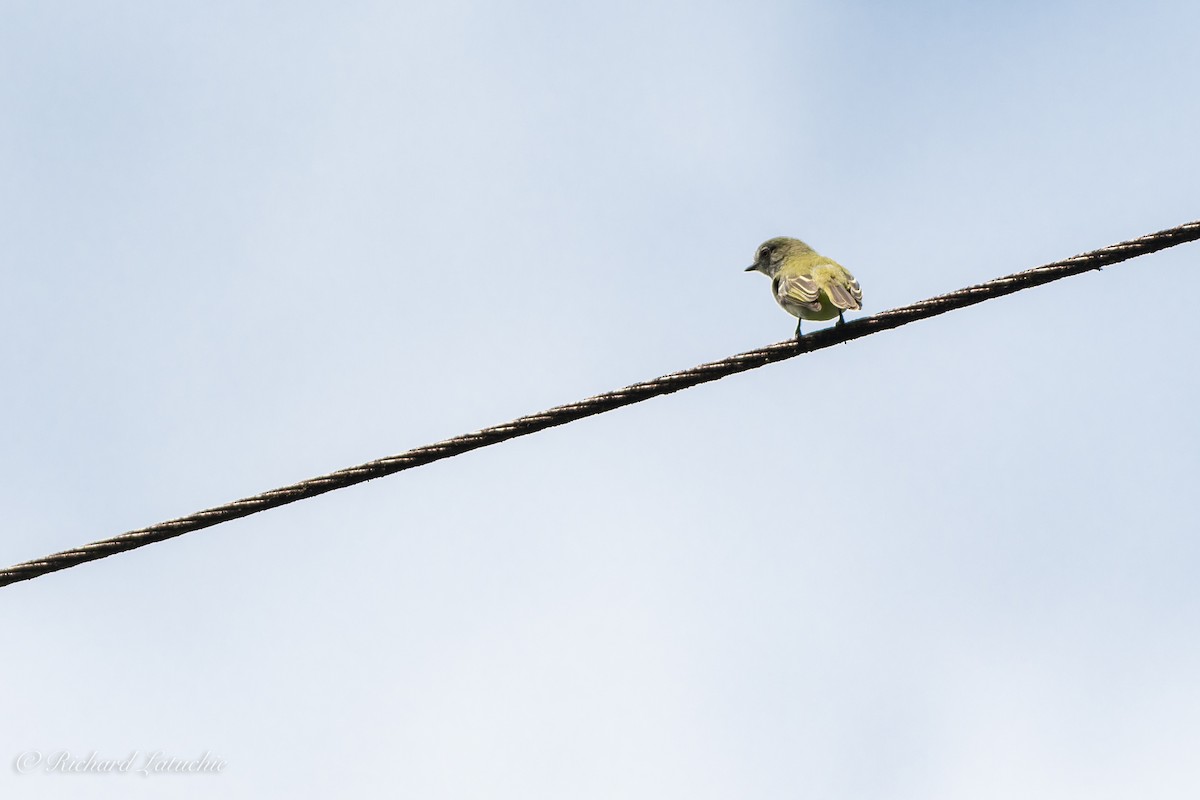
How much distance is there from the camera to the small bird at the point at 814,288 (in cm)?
937

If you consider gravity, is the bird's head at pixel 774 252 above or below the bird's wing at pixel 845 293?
above

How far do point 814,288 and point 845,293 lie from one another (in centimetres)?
30

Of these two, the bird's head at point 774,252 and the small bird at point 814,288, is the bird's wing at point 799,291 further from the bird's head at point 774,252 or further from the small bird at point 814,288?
the bird's head at point 774,252

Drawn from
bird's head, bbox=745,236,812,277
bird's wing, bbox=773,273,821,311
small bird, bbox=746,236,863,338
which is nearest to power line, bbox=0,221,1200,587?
small bird, bbox=746,236,863,338

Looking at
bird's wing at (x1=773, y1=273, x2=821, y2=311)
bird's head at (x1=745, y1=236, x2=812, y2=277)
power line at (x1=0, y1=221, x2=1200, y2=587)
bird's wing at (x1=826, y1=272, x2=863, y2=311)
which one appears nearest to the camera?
power line at (x1=0, y1=221, x2=1200, y2=587)

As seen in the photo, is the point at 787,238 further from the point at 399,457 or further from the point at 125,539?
the point at 125,539

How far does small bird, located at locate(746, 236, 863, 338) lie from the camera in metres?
9.37

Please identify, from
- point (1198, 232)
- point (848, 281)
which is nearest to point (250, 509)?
point (1198, 232)

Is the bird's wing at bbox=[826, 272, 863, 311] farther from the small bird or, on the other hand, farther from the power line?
the power line

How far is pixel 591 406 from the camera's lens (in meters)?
5.81

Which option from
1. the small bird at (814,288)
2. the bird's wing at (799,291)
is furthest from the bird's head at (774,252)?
the bird's wing at (799,291)

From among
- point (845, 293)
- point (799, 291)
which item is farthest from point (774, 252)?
point (845, 293)

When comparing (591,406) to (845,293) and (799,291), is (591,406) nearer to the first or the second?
(845,293)

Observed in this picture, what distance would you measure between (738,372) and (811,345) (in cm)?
74
